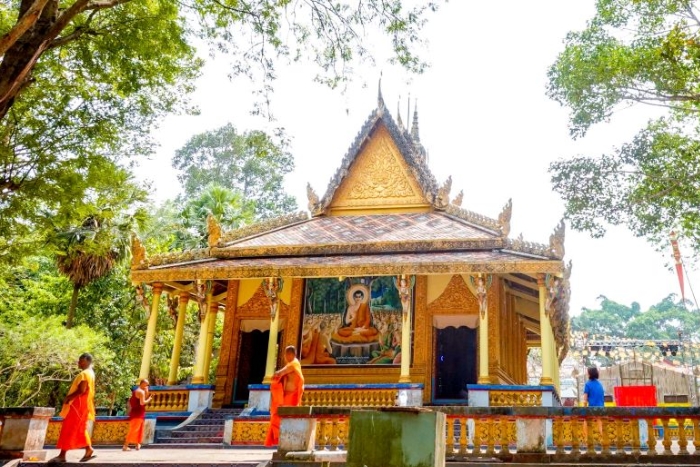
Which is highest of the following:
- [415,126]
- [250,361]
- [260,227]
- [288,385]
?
[415,126]

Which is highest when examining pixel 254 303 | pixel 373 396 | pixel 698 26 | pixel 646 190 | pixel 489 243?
pixel 698 26

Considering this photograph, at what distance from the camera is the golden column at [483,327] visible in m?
12.3

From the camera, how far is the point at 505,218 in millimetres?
14023

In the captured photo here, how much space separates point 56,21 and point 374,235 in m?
9.30

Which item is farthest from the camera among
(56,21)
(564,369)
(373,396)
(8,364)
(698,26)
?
(564,369)

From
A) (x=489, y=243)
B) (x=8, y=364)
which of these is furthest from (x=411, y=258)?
(x=8, y=364)

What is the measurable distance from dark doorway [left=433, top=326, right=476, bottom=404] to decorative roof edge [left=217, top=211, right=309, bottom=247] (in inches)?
204

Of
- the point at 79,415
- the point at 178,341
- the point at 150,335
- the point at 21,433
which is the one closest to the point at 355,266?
the point at 150,335

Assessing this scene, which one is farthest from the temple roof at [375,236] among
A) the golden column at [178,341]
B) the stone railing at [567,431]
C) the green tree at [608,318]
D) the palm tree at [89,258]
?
the green tree at [608,318]

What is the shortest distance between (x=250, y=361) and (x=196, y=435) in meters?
4.08

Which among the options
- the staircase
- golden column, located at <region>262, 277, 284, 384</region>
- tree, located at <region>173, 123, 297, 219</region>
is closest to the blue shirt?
the staircase

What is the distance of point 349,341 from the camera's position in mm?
14445

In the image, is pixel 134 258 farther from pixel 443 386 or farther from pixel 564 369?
pixel 564 369

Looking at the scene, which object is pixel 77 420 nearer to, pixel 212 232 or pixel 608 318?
pixel 212 232
